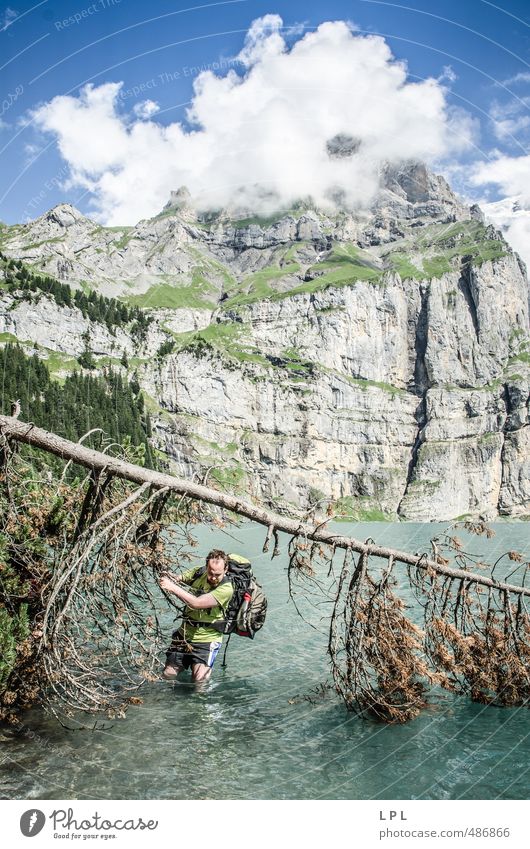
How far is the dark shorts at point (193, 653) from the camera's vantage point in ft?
37.2

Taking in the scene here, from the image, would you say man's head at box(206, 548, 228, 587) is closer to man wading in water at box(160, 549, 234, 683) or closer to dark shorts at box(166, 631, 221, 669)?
man wading in water at box(160, 549, 234, 683)

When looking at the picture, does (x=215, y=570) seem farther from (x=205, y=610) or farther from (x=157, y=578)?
(x=205, y=610)

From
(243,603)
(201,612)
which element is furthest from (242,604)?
(201,612)

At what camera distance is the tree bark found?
8312 mm

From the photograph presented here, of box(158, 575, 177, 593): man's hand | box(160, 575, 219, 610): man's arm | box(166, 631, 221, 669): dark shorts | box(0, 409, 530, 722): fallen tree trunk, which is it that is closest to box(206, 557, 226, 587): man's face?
box(160, 575, 219, 610): man's arm

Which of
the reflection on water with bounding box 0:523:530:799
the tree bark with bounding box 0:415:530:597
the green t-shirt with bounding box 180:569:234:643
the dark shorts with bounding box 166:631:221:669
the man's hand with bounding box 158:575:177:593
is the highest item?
the tree bark with bounding box 0:415:530:597

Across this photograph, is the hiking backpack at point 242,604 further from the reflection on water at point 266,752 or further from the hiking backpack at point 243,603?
the reflection on water at point 266,752

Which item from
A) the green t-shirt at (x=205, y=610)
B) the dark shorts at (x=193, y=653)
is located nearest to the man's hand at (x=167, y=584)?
the green t-shirt at (x=205, y=610)

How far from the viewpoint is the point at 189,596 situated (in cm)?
940

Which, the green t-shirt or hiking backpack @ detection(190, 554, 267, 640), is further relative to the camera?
hiking backpack @ detection(190, 554, 267, 640)

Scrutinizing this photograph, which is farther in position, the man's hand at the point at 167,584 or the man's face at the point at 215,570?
the man's face at the point at 215,570

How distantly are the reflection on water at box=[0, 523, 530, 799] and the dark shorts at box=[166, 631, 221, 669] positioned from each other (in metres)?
0.58
